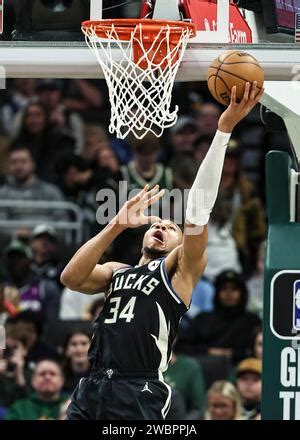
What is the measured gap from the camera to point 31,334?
1007 cm

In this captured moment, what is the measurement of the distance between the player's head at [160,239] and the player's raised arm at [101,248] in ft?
0.25

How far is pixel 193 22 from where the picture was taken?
7105 millimetres

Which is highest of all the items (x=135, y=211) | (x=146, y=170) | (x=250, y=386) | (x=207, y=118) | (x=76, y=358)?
(x=207, y=118)

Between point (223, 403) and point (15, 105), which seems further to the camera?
point (15, 105)

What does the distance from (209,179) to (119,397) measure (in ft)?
4.31

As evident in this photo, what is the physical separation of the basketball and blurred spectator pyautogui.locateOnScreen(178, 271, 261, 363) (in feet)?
13.6

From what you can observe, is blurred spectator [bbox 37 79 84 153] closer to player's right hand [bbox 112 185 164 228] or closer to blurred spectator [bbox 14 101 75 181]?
blurred spectator [bbox 14 101 75 181]

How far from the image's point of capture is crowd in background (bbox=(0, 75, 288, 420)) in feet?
31.4

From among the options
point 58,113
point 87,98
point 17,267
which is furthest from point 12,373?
point 87,98

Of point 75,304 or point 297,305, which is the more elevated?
point 297,305

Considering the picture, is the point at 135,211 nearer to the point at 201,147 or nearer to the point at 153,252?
the point at 153,252

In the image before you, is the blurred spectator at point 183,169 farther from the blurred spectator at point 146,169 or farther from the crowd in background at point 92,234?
→ the blurred spectator at point 146,169

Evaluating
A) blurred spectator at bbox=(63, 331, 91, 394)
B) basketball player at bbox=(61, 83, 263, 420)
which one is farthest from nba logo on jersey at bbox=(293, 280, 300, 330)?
blurred spectator at bbox=(63, 331, 91, 394)
